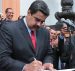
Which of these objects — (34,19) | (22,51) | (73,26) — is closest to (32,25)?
(34,19)

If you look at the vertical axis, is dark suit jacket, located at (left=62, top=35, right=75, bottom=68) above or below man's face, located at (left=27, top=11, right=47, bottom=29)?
below

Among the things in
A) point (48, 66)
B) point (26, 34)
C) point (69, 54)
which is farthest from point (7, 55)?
point (69, 54)

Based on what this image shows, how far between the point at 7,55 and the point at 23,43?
22cm

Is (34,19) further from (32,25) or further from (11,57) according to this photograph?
(11,57)

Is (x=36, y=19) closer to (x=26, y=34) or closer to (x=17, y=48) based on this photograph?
(x=26, y=34)

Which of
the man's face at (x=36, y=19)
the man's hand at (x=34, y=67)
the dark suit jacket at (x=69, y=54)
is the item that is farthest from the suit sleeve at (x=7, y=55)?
the dark suit jacket at (x=69, y=54)

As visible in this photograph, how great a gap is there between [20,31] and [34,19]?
0.20 m

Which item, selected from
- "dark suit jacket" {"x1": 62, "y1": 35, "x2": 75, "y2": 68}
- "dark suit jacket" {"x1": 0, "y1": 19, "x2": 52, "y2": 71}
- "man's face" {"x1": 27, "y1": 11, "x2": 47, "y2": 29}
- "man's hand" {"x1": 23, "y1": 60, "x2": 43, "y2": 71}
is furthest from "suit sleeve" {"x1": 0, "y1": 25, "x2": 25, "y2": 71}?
"dark suit jacket" {"x1": 62, "y1": 35, "x2": 75, "y2": 68}

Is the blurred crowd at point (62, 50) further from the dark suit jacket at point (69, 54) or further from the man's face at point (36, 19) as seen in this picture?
the man's face at point (36, 19)

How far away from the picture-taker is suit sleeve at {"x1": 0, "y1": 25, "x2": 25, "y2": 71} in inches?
131

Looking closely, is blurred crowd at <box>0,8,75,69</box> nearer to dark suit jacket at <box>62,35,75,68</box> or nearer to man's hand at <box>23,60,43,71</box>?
dark suit jacket at <box>62,35,75,68</box>

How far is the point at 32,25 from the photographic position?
3469mm

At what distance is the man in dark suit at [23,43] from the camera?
11.0ft

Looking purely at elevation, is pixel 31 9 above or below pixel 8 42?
above
